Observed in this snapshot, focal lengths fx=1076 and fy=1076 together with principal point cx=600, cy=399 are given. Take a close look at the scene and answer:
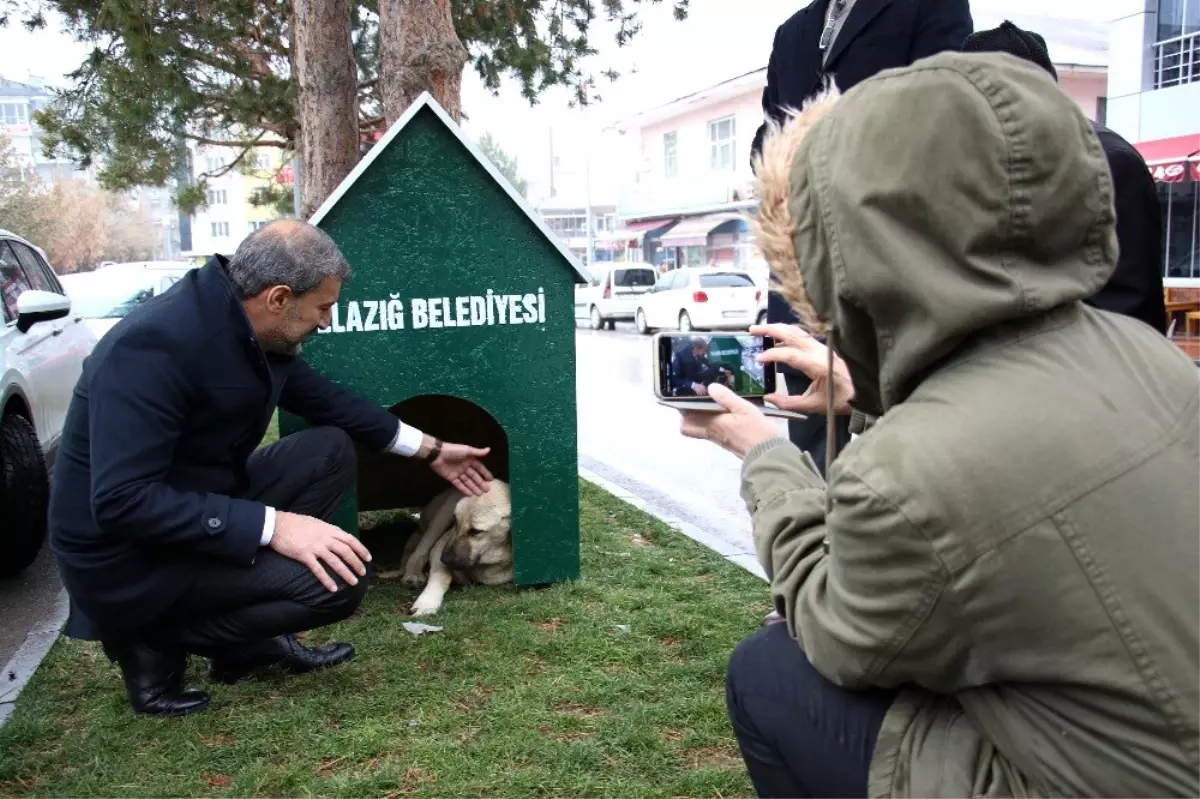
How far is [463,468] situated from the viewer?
149 inches

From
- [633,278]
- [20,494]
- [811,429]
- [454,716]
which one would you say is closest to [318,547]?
[454,716]

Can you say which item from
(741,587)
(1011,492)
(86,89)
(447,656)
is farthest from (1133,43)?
(1011,492)

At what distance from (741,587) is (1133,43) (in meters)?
15.9

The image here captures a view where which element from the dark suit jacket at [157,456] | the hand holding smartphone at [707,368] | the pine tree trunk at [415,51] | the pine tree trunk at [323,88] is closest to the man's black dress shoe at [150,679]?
the dark suit jacket at [157,456]

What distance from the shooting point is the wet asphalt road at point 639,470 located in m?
4.79

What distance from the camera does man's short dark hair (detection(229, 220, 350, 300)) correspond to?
117 inches

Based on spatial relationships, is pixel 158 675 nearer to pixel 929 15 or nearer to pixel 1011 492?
pixel 1011 492

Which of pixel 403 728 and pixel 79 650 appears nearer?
pixel 403 728

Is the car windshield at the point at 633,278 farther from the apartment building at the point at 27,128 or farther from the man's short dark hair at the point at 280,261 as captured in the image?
the man's short dark hair at the point at 280,261

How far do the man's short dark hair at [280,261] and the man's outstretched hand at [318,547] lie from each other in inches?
25.2

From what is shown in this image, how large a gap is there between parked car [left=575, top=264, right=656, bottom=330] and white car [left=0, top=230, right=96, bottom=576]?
18972mm

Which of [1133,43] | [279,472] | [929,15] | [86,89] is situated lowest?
[279,472]

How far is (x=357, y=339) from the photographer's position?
3.85 metres

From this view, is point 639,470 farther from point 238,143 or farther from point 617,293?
point 617,293
